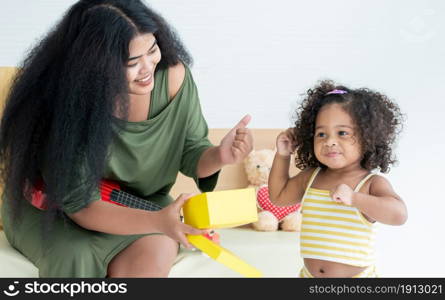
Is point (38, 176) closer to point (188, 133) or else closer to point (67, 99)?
point (67, 99)

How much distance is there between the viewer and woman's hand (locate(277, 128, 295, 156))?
1694 millimetres

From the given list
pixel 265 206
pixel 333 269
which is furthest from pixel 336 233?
pixel 265 206

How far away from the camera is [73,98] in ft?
5.22

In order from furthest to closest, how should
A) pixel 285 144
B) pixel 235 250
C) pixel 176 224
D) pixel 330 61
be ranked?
pixel 330 61
pixel 235 250
pixel 285 144
pixel 176 224

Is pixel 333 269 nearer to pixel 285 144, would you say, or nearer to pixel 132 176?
pixel 285 144

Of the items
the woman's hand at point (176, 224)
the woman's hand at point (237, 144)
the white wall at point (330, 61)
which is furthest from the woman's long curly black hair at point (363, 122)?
the white wall at point (330, 61)

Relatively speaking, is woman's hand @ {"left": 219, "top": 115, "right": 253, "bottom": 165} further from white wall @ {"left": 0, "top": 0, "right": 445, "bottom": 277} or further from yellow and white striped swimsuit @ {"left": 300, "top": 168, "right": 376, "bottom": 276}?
white wall @ {"left": 0, "top": 0, "right": 445, "bottom": 277}

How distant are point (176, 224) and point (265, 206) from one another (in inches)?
40.1

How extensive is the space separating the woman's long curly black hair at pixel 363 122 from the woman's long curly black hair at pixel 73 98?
0.44 meters

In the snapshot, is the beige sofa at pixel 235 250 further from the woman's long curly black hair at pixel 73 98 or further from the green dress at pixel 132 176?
the woman's long curly black hair at pixel 73 98

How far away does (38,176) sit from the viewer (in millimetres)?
1749

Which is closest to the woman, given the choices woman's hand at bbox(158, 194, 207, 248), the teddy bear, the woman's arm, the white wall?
woman's hand at bbox(158, 194, 207, 248)

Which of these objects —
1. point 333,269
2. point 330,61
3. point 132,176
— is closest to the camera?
point 333,269

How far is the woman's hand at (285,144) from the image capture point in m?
1.69
